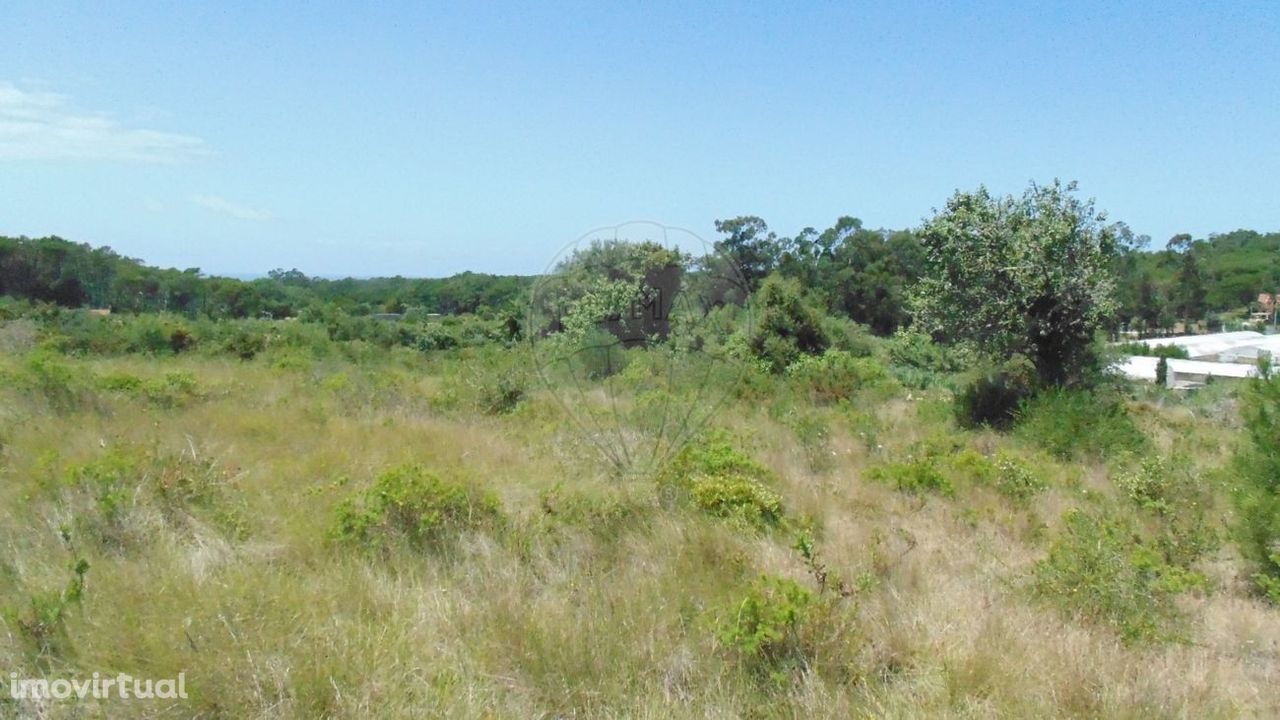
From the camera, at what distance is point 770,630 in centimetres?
285

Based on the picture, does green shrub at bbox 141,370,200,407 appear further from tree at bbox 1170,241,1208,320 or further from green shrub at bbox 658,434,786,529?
tree at bbox 1170,241,1208,320

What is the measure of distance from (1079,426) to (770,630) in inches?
332

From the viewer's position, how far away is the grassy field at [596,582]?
8.84ft

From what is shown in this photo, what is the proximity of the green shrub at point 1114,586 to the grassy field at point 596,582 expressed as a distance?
0.02 meters

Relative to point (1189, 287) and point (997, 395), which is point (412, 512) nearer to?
point (997, 395)

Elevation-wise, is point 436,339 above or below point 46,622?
above

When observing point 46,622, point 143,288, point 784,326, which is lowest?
point 46,622

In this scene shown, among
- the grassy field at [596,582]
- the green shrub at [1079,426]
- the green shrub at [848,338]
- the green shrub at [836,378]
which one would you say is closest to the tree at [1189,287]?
the green shrub at [848,338]

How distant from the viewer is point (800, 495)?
5621 mm

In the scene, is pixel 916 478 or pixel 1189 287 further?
pixel 1189 287

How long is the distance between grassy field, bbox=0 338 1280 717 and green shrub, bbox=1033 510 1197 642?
0.02 metres

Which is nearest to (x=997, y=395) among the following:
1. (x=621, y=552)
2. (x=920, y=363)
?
(x=920, y=363)

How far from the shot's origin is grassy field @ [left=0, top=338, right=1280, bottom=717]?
8.84 ft

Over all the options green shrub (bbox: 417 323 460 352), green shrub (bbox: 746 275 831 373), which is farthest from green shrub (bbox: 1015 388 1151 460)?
green shrub (bbox: 417 323 460 352)
